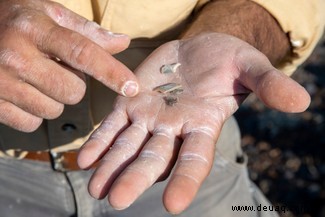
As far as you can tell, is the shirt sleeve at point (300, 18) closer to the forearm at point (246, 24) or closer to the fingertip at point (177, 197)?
the forearm at point (246, 24)

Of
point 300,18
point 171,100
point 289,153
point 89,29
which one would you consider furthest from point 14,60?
point 289,153

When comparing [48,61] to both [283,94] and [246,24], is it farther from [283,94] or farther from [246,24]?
[246,24]

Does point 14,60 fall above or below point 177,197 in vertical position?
above

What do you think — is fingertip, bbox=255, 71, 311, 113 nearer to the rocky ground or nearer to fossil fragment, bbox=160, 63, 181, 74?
fossil fragment, bbox=160, 63, 181, 74

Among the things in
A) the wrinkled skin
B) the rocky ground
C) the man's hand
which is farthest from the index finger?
the rocky ground

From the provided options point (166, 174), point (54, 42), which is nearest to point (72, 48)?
point (54, 42)
